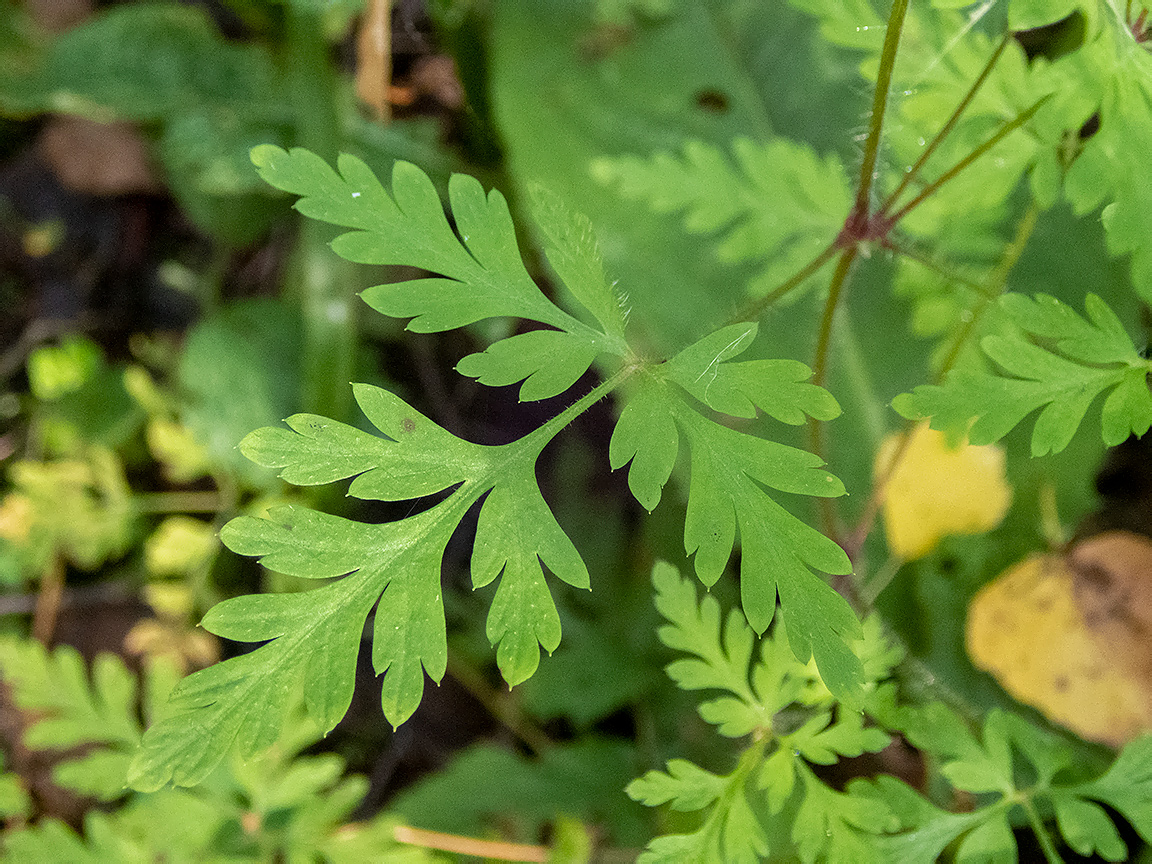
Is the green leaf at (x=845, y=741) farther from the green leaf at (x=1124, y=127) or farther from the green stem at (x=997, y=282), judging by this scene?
the green leaf at (x=1124, y=127)

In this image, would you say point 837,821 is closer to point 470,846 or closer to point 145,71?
point 470,846

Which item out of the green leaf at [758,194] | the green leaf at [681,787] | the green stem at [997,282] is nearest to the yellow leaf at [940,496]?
the green stem at [997,282]

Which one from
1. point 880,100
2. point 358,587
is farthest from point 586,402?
point 880,100

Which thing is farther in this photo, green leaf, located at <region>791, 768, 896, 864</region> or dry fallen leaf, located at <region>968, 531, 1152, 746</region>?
dry fallen leaf, located at <region>968, 531, 1152, 746</region>

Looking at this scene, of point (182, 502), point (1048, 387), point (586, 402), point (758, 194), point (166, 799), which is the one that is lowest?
point (182, 502)

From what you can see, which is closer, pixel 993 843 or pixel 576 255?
pixel 576 255

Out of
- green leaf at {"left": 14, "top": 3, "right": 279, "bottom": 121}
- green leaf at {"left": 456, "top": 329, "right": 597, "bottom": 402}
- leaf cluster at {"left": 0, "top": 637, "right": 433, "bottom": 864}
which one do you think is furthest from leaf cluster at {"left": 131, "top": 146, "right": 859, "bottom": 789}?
green leaf at {"left": 14, "top": 3, "right": 279, "bottom": 121}

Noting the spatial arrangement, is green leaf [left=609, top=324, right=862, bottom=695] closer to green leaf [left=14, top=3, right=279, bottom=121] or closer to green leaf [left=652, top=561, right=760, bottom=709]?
green leaf [left=652, top=561, right=760, bottom=709]
